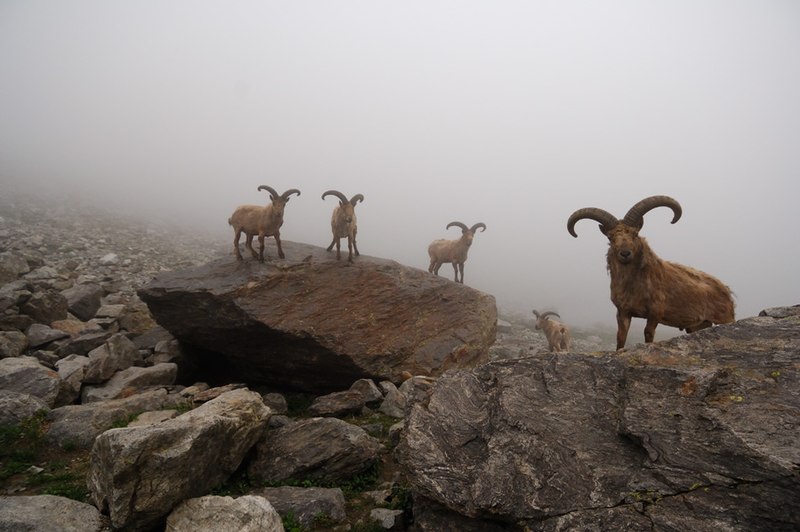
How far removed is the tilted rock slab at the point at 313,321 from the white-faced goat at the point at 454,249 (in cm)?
843

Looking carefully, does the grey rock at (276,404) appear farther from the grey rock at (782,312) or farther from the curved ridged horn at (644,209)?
the grey rock at (782,312)

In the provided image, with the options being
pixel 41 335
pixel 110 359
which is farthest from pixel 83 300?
pixel 110 359

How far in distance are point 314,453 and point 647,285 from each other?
6779mm

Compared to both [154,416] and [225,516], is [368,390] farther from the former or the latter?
[225,516]

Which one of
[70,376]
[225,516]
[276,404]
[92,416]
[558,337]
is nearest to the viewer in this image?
[225,516]

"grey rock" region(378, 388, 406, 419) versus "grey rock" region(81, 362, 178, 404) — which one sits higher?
"grey rock" region(378, 388, 406, 419)

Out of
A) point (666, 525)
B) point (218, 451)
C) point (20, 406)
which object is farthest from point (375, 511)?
point (20, 406)

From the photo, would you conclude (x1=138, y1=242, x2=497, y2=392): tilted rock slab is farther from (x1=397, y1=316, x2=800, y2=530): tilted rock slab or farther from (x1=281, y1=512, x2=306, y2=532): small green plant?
(x1=397, y1=316, x2=800, y2=530): tilted rock slab

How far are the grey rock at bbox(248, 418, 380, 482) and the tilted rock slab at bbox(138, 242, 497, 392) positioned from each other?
3932 mm

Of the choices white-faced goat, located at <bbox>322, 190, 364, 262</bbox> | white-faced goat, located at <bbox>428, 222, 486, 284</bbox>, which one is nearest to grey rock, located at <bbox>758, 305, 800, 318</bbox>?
white-faced goat, located at <bbox>322, 190, 364, 262</bbox>

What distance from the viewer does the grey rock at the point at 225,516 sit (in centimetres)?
483

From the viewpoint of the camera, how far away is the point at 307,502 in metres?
5.94

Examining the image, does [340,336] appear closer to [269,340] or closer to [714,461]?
[269,340]

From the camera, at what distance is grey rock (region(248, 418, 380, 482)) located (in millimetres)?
6785
